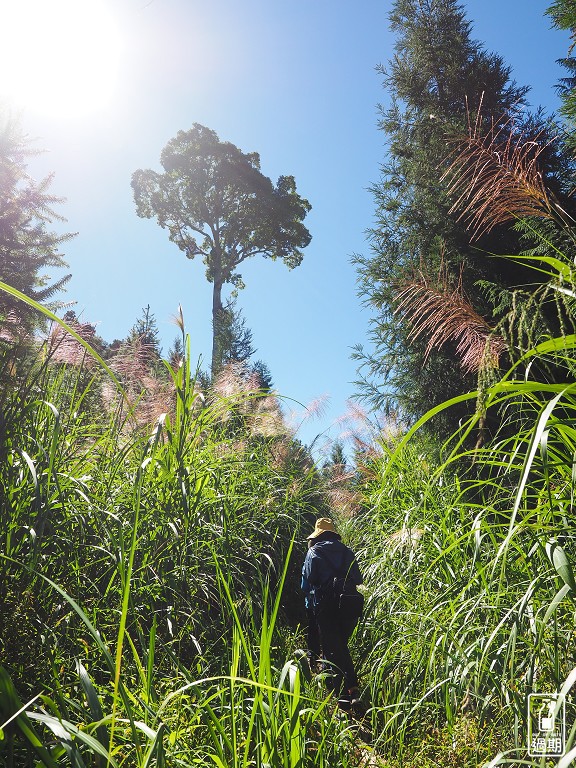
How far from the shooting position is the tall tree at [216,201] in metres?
24.6

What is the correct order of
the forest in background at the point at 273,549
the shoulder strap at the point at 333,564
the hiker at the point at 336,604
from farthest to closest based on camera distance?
the shoulder strap at the point at 333,564 < the hiker at the point at 336,604 < the forest in background at the point at 273,549

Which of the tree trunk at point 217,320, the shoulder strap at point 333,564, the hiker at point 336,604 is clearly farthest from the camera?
the tree trunk at point 217,320

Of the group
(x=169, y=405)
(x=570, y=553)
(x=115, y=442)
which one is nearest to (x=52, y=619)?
(x=115, y=442)

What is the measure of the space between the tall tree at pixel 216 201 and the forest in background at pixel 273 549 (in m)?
18.7

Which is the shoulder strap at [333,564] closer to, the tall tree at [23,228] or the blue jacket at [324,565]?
the blue jacket at [324,565]

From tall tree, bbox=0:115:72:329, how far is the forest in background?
1.22 metres

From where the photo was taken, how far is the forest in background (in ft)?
4.75

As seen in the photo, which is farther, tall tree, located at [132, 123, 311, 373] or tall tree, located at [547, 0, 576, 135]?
tall tree, located at [132, 123, 311, 373]

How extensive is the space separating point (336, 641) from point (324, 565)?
0.50m

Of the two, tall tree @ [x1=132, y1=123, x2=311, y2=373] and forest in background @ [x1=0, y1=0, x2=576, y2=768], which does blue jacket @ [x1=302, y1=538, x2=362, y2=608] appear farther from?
tall tree @ [x1=132, y1=123, x2=311, y2=373]

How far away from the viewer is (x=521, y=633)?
5.52ft

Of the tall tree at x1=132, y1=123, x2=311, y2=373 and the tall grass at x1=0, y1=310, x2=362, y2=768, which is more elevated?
the tall tree at x1=132, y1=123, x2=311, y2=373

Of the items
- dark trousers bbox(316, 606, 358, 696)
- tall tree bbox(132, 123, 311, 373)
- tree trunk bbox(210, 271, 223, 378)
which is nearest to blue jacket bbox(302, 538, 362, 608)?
dark trousers bbox(316, 606, 358, 696)

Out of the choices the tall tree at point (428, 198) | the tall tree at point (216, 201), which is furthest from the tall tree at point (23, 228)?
the tall tree at point (216, 201)
